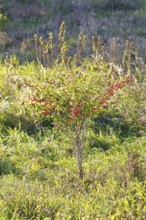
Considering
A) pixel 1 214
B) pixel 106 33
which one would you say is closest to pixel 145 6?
pixel 106 33

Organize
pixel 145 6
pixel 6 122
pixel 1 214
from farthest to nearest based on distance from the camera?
pixel 145 6 < pixel 6 122 < pixel 1 214

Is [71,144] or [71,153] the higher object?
[71,144]

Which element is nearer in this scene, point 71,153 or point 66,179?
point 66,179

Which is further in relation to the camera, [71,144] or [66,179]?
[71,144]

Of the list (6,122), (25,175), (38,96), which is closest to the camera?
(38,96)

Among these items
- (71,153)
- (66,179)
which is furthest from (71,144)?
(66,179)

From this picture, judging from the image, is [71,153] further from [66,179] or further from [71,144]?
[66,179]

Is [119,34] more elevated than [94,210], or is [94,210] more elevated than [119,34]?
[94,210]

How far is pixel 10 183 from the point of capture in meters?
5.02

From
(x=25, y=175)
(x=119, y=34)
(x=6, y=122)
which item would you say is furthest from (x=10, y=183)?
(x=119, y=34)

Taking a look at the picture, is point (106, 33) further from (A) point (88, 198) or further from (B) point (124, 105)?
(A) point (88, 198)

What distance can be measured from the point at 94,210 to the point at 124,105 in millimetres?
3094

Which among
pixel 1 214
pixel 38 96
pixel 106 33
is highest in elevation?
pixel 38 96

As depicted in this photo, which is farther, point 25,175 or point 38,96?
point 25,175
